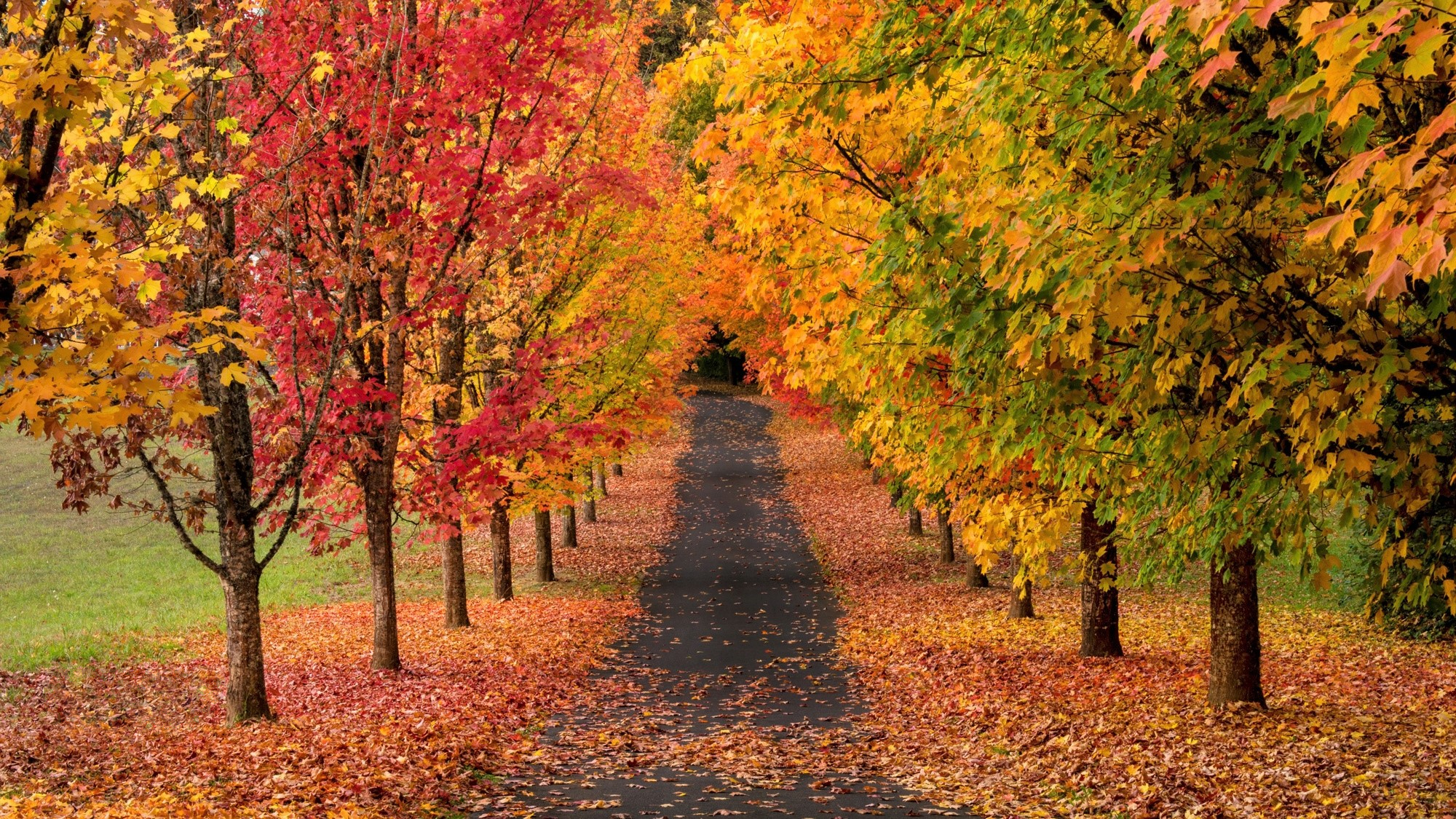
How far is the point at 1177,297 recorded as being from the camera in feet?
17.4

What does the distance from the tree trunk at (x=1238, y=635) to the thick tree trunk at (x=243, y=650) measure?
904 cm

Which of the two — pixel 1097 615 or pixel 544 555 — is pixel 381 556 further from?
pixel 544 555

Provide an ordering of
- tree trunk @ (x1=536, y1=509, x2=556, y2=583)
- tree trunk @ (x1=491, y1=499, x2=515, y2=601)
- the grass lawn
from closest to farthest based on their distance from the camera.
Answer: the grass lawn → tree trunk @ (x1=491, y1=499, x2=515, y2=601) → tree trunk @ (x1=536, y1=509, x2=556, y2=583)

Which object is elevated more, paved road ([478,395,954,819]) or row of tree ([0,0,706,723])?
row of tree ([0,0,706,723])

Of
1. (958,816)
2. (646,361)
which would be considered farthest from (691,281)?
(958,816)

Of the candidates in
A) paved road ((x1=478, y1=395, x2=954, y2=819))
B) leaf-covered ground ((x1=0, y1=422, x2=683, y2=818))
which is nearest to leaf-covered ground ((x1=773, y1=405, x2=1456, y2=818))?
paved road ((x1=478, y1=395, x2=954, y2=819))

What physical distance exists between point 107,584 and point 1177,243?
27.9 meters

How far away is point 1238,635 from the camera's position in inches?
419

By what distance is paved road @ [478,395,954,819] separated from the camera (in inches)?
351

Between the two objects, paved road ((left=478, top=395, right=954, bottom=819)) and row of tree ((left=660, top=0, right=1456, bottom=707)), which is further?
paved road ((left=478, top=395, right=954, bottom=819))

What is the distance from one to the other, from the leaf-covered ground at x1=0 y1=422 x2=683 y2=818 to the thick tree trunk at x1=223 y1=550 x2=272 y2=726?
0.25 metres

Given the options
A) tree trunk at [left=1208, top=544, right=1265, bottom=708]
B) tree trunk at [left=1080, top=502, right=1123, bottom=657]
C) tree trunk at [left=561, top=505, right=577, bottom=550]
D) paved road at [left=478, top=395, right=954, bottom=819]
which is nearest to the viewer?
paved road at [left=478, top=395, right=954, bottom=819]

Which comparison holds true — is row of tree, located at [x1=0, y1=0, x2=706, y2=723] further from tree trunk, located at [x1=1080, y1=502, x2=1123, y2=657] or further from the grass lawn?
tree trunk, located at [x1=1080, y1=502, x2=1123, y2=657]

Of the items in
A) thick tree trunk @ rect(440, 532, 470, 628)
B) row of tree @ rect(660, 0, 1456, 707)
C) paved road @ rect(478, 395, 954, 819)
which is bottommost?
paved road @ rect(478, 395, 954, 819)
